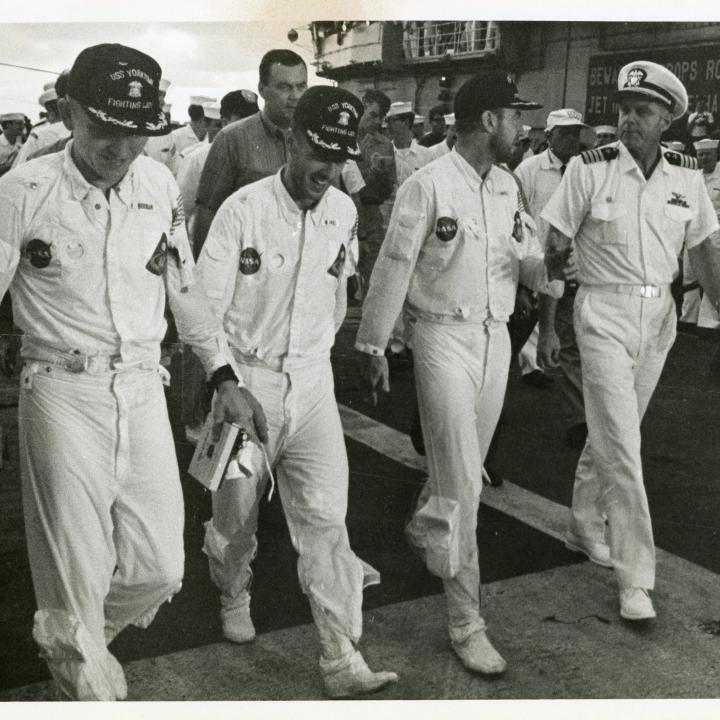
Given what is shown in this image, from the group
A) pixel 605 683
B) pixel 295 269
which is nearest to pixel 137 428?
pixel 295 269

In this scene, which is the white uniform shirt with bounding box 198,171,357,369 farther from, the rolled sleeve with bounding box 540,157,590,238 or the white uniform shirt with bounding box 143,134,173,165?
the rolled sleeve with bounding box 540,157,590,238

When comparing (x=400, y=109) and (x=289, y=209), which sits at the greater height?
(x=400, y=109)

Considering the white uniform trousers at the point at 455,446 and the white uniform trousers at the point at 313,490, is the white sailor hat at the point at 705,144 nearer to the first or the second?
the white uniform trousers at the point at 455,446

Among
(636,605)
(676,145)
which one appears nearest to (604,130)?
(676,145)

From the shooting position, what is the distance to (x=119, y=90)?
7.38 ft

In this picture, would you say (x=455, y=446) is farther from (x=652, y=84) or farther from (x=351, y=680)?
(x=652, y=84)

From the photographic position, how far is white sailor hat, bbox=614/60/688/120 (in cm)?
305

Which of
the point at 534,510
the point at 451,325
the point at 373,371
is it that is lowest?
the point at 534,510

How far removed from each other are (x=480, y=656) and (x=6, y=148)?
68.9 inches

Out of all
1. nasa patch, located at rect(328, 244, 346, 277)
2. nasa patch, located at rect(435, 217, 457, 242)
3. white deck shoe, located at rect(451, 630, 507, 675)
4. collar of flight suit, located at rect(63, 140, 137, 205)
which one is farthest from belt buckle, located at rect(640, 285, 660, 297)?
collar of flight suit, located at rect(63, 140, 137, 205)

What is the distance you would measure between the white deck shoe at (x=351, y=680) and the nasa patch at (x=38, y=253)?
3.93ft

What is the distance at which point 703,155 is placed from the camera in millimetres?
3184

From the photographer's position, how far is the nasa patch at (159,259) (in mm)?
2367

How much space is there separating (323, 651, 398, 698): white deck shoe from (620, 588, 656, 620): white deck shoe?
0.77 metres
